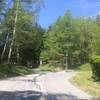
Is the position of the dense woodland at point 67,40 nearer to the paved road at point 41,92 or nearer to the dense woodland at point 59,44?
the dense woodland at point 59,44

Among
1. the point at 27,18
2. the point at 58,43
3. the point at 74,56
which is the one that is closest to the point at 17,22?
the point at 27,18

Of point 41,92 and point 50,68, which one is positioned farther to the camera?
point 50,68

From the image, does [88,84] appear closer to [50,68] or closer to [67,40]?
[67,40]

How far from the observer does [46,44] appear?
83312 mm

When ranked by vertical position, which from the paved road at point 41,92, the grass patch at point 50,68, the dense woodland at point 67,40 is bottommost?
the grass patch at point 50,68

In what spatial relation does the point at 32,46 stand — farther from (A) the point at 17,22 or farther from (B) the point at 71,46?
(A) the point at 17,22

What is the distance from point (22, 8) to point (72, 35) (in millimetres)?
24669

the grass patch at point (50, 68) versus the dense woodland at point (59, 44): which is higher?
the dense woodland at point (59, 44)

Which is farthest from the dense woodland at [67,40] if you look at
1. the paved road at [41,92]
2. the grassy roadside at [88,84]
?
the paved road at [41,92]

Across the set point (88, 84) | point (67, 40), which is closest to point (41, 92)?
point (88, 84)

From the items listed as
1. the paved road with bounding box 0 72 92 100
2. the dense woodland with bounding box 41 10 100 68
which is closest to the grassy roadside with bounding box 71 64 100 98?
the paved road with bounding box 0 72 92 100

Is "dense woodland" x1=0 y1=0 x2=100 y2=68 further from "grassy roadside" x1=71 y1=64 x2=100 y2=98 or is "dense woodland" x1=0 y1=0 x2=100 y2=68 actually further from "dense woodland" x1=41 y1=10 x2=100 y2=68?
"grassy roadside" x1=71 y1=64 x2=100 y2=98

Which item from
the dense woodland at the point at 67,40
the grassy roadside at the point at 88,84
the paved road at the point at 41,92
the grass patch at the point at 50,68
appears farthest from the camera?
the dense woodland at the point at 67,40

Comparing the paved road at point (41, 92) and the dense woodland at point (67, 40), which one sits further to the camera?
the dense woodland at point (67, 40)
